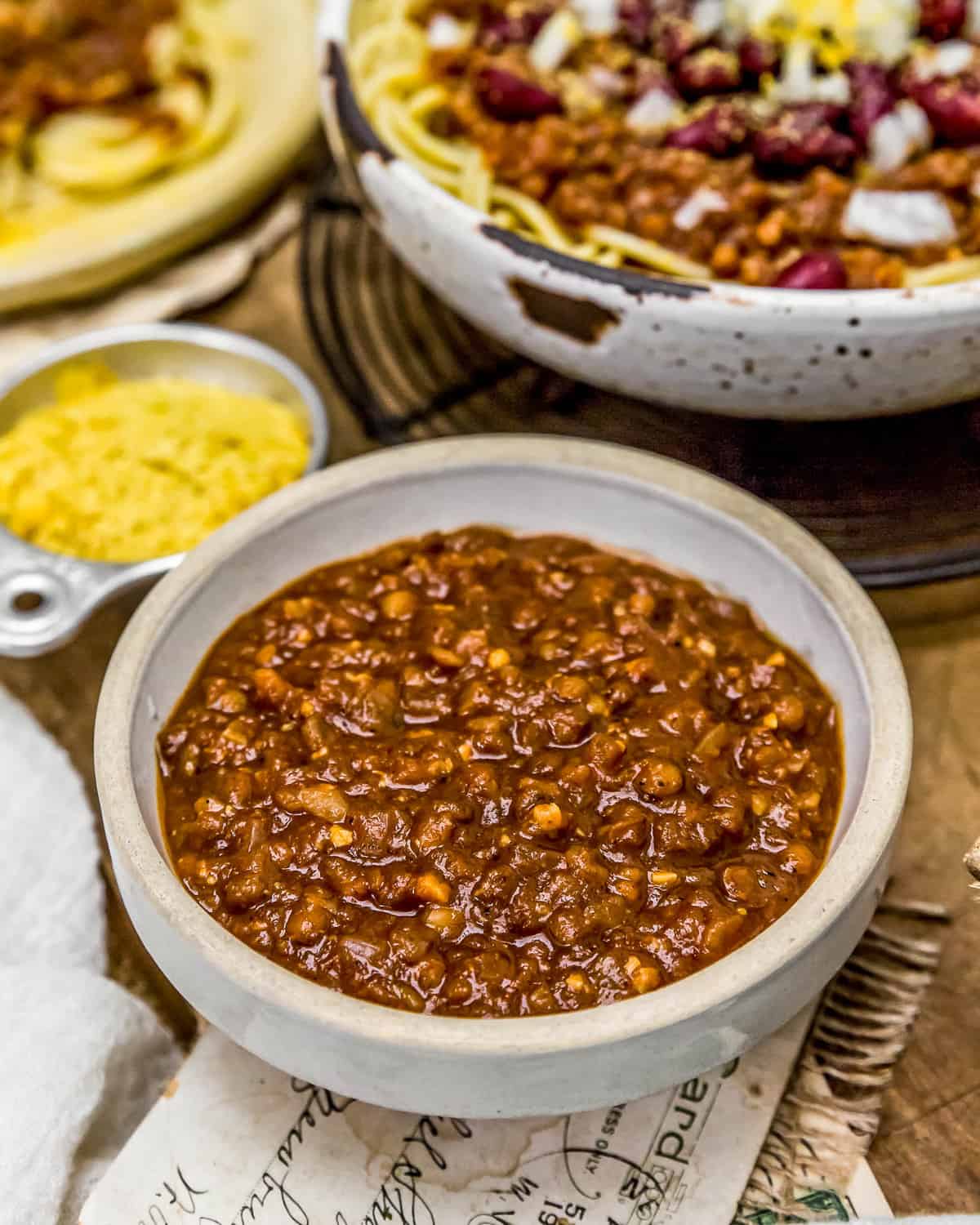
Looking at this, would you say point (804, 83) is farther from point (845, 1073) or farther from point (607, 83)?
point (845, 1073)

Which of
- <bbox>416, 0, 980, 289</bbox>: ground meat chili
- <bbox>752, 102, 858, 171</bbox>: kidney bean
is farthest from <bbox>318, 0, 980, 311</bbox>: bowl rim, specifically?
<bbox>752, 102, 858, 171</bbox>: kidney bean

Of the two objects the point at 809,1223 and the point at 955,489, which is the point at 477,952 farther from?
the point at 955,489

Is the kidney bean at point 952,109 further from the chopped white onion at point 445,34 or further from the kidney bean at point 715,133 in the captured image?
the chopped white onion at point 445,34

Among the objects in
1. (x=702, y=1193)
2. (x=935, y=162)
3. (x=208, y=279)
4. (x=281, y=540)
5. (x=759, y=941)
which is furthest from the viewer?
(x=208, y=279)

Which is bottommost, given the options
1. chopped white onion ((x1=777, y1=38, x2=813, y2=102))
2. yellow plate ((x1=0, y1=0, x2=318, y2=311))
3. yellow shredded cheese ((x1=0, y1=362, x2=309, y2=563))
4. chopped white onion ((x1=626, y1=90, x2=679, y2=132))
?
yellow shredded cheese ((x1=0, y1=362, x2=309, y2=563))

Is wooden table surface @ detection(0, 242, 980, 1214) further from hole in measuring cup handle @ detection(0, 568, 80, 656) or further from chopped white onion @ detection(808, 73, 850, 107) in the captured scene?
chopped white onion @ detection(808, 73, 850, 107)

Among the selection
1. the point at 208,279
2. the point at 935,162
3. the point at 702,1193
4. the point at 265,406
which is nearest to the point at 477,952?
the point at 702,1193

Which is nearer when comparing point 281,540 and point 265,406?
point 281,540
